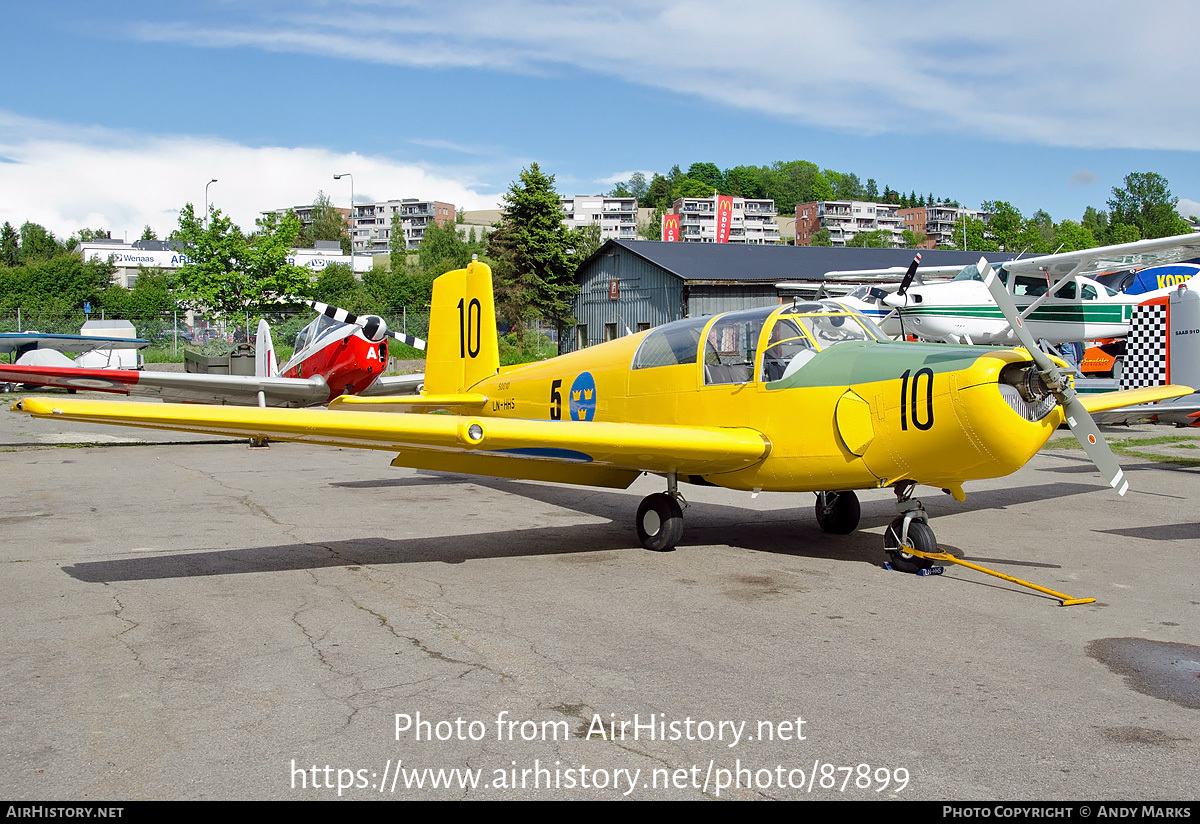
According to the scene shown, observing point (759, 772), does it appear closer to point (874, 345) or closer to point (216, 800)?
point (216, 800)

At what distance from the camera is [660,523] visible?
25.6ft

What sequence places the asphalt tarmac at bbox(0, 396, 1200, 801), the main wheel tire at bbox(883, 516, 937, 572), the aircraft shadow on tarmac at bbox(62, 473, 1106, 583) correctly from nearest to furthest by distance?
the asphalt tarmac at bbox(0, 396, 1200, 801)
the main wheel tire at bbox(883, 516, 937, 572)
the aircraft shadow on tarmac at bbox(62, 473, 1106, 583)

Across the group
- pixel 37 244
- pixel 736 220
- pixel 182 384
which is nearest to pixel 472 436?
pixel 182 384

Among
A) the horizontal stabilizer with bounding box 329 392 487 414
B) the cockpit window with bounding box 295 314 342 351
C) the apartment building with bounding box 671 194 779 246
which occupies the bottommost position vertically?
the horizontal stabilizer with bounding box 329 392 487 414

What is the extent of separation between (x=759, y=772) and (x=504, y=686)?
1.44 m

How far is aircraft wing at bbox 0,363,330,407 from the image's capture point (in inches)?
590

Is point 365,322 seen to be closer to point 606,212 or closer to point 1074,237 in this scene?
point 1074,237

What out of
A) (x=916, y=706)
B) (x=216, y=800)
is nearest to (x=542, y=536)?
(x=916, y=706)

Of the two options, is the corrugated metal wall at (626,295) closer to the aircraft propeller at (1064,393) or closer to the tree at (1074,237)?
the aircraft propeller at (1064,393)

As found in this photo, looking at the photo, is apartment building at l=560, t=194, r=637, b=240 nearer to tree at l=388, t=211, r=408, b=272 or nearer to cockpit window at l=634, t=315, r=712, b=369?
tree at l=388, t=211, r=408, b=272

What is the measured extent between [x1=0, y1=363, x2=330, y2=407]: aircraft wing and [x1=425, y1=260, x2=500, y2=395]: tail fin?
6.00m

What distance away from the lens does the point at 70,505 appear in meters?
10.3

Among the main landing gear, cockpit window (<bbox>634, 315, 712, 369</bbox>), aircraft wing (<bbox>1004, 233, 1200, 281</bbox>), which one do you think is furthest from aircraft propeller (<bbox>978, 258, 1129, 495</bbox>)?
aircraft wing (<bbox>1004, 233, 1200, 281</bbox>)

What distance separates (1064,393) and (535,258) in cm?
3854
